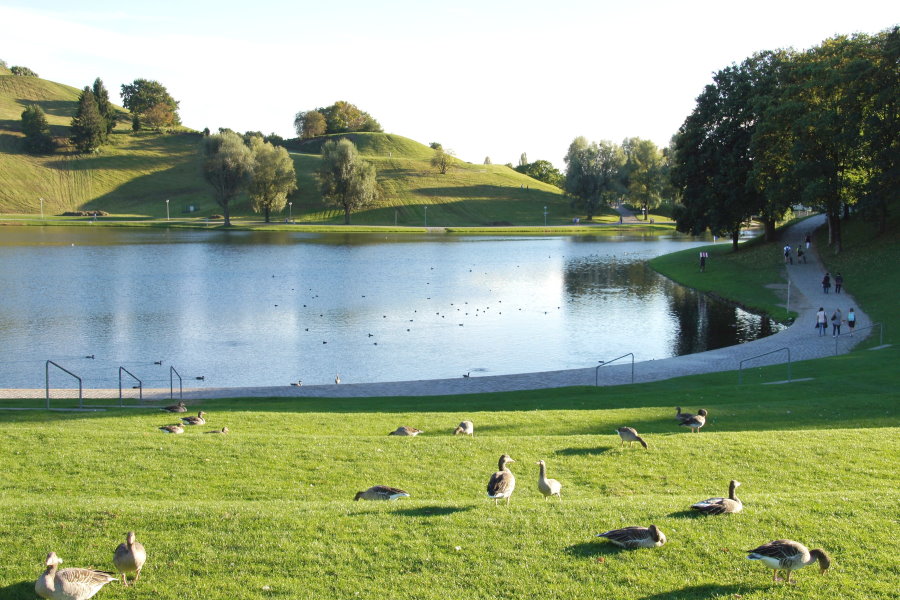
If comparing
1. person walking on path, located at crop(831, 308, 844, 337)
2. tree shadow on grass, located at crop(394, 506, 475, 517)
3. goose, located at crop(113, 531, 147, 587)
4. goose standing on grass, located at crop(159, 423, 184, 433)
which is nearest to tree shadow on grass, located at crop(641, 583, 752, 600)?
tree shadow on grass, located at crop(394, 506, 475, 517)

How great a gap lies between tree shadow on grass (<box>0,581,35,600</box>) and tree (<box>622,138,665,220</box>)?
16785 centimetres

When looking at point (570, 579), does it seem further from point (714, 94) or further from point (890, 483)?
point (714, 94)

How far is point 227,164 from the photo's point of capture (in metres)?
144

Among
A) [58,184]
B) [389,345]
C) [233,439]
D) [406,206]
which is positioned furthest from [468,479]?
[58,184]

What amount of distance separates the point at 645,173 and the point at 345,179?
6775 centimetres

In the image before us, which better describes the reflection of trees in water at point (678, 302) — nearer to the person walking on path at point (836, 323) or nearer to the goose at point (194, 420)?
the person walking on path at point (836, 323)

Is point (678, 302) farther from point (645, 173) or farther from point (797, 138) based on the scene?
point (645, 173)

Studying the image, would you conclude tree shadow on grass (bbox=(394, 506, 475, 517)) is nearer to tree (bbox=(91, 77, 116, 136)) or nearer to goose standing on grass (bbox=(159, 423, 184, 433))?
goose standing on grass (bbox=(159, 423, 184, 433))

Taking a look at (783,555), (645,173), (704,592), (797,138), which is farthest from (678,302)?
(645,173)

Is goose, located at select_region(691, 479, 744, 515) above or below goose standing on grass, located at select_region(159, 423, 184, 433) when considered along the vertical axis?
above

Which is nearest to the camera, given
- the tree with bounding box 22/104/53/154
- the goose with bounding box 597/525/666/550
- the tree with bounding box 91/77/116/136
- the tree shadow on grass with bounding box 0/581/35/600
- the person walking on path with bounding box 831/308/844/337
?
the tree shadow on grass with bounding box 0/581/35/600

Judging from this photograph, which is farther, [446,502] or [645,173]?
[645,173]

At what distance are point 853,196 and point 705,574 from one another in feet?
196

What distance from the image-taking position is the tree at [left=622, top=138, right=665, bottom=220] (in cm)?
16712
